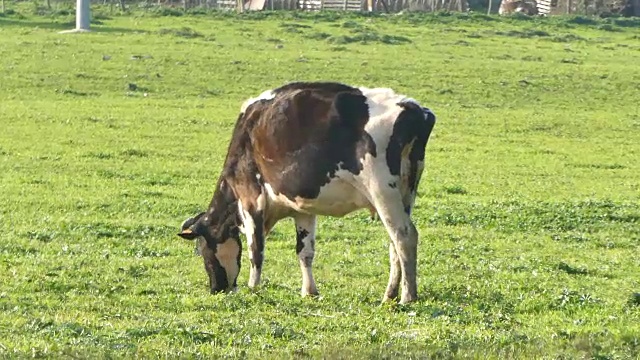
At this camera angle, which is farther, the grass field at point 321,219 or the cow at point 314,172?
the cow at point 314,172

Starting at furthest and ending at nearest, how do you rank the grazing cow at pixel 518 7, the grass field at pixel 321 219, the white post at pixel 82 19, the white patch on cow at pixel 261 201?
the grazing cow at pixel 518 7, the white post at pixel 82 19, the white patch on cow at pixel 261 201, the grass field at pixel 321 219

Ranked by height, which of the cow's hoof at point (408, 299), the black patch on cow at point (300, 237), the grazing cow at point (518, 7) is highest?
the black patch on cow at point (300, 237)

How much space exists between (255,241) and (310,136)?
137cm

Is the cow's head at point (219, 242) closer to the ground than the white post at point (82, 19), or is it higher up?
higher up

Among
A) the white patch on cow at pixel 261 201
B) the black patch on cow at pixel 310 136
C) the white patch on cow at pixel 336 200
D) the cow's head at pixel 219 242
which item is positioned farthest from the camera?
the cow's head at pixel 219 242

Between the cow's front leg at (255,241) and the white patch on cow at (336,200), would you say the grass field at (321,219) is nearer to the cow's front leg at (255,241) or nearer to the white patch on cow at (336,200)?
the cow's front leg at (255,241)

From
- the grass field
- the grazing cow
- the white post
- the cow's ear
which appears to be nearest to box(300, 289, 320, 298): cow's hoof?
the grass field

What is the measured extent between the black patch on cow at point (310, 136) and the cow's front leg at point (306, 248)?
0.67m

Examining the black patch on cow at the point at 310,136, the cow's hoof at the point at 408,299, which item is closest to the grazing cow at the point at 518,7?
the black patch on cow at the point at 310,136

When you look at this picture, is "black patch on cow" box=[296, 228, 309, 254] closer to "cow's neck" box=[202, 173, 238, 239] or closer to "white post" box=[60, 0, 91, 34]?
"cow's neck" box=[202, 173, 238, 239]

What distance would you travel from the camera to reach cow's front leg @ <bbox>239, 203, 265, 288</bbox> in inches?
482

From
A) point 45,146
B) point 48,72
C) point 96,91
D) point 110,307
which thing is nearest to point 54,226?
point 110,307

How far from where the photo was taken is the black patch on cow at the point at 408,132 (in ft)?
36.1

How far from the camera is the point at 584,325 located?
9.75 meters
